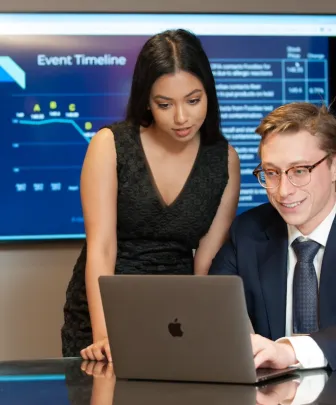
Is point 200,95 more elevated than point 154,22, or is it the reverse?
point 154,22

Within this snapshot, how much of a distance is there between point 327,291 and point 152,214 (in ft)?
2.32

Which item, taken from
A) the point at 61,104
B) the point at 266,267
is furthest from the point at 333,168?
the point at 61,104

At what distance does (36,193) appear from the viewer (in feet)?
13.9

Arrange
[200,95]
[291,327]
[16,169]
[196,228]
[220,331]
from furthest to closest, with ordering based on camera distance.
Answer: [16,169] < [196,228] < [200,95] < [291,327] < [220,331]

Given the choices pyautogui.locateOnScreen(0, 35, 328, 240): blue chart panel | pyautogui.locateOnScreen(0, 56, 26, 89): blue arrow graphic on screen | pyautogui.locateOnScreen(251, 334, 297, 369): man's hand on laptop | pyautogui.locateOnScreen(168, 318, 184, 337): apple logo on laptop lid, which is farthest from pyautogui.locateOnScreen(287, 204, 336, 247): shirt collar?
pyautogui.locateOnScreen(0, 56, 26, 89): blue arrow graphic on screen

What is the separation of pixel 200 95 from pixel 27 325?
6.49 ft

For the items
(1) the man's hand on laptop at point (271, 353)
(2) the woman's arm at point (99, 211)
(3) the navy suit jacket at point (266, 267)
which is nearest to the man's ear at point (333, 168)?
(3) the navy suit jacket at point (266, 267)

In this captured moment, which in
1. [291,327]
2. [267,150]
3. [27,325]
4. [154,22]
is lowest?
[27,325]

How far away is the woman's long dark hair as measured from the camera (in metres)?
2.71

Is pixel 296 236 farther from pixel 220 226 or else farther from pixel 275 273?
pixel 220 226

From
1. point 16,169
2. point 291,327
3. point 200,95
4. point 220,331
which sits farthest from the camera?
point 16,169

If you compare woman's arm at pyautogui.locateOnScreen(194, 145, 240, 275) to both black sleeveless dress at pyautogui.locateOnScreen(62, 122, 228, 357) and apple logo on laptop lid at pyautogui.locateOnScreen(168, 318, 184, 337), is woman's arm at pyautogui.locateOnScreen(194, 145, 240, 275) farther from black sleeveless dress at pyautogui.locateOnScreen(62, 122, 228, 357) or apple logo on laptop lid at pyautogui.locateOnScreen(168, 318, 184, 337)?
apple logo on laptop lid at pyautogui.locateOnScreen(168, 318, 184, 337)

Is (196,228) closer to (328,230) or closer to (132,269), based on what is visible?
(132,269)

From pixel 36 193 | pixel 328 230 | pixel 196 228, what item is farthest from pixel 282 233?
pixel 36 193
